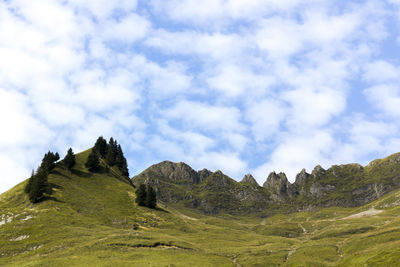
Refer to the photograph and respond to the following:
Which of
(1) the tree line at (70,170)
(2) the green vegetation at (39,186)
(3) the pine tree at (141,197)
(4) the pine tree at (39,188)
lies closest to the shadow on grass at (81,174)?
(1) the tree line at (70,170)

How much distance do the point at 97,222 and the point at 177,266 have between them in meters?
53.6

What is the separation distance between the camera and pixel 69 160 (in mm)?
161125

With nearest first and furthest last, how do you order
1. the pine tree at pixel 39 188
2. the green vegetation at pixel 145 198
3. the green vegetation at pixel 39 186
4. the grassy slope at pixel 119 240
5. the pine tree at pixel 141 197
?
1. the grassy slope at pixel 119 240
2. the pine tree at pixel 39 188
3. the green vegetation at pixel 39 186
4. the pine tree at pixel 141 197
5. the green vegetation at pixel 145 198

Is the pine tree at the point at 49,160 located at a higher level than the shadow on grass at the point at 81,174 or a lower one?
higher

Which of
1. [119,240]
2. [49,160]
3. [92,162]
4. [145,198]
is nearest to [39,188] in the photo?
[49,160]

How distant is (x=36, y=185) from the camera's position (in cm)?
12600

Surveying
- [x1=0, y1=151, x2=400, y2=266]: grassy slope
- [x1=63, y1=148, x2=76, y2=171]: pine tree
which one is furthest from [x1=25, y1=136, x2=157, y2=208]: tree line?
[x1=0, y1=151, x2=400, y2=266]: grassy slope

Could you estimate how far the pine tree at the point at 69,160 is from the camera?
16012 cm

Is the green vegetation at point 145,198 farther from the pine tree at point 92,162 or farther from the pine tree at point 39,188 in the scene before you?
the pine tree at point 39,188

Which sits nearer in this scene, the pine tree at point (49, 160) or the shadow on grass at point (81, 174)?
the pine tree at point (49, 160)

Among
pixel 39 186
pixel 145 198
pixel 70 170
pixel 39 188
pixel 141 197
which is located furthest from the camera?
pixel 70 170

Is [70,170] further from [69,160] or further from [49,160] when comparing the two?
[49,160]

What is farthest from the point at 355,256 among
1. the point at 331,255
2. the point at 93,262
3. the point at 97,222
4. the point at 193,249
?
the point at 97,222

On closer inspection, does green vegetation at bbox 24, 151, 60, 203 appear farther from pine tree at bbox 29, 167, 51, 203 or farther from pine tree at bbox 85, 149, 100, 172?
pine tree at bbox 85, 149, 100, 172
